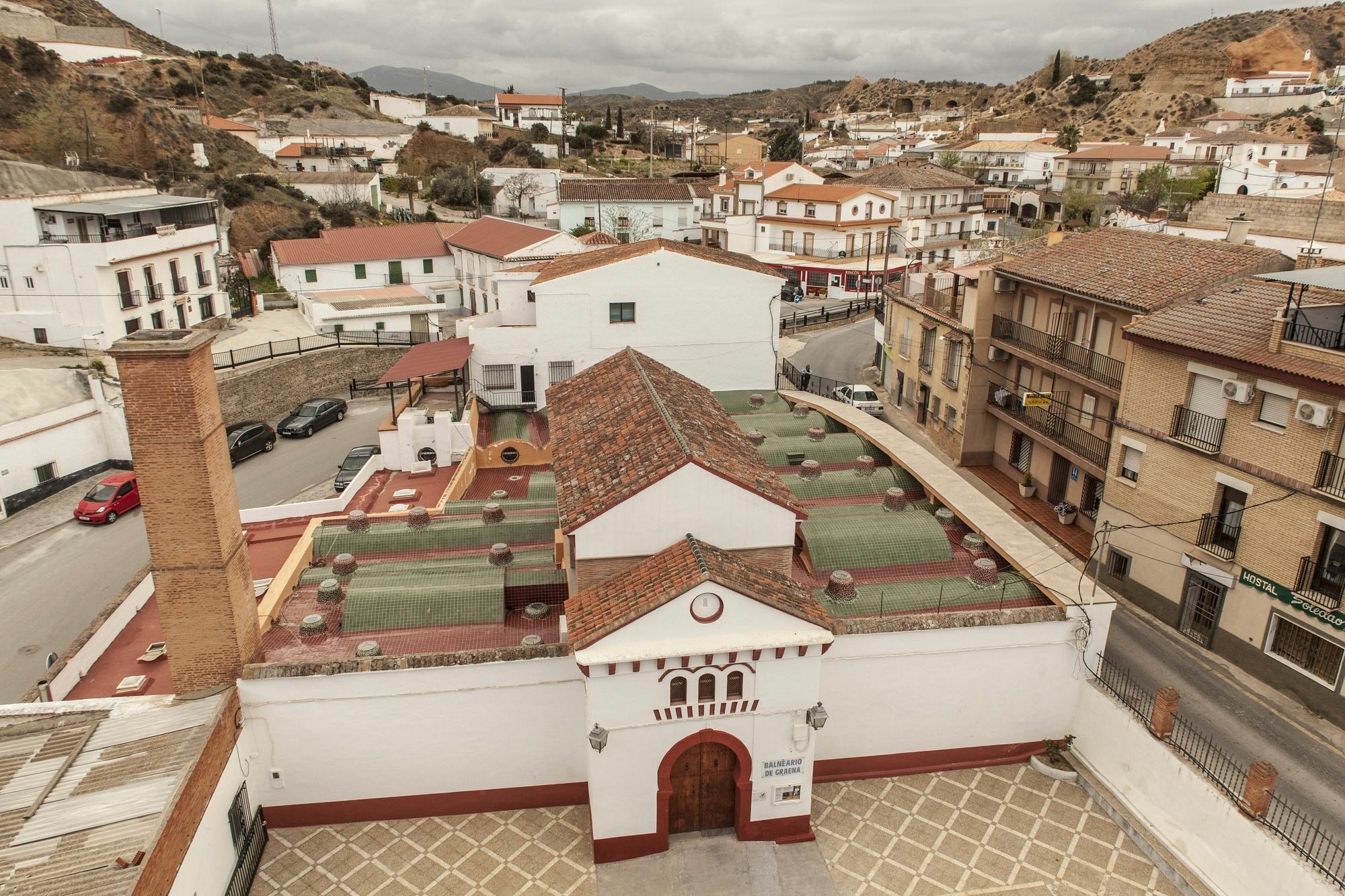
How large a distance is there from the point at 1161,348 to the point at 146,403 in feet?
83.5

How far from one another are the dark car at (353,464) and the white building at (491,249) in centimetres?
1369

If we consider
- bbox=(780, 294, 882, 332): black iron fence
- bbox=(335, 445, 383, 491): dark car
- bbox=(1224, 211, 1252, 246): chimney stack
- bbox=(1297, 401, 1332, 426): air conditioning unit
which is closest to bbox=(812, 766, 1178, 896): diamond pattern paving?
bbox=(1297, 401, 1332, 426): air conditioning unit

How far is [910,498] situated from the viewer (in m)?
25.6

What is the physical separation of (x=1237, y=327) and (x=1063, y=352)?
28.2 ft

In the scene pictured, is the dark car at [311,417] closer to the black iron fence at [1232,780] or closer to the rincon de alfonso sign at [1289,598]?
the black iron fence at [1232,780]

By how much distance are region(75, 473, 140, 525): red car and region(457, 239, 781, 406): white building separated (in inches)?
574

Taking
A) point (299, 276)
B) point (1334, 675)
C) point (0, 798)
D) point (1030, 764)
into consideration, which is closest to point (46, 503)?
point (0, 798)

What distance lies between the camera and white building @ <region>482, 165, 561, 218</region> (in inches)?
3548

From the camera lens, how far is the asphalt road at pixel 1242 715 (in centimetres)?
1823

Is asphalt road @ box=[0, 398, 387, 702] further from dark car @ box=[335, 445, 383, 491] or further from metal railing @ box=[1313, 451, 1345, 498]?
metal railing @ box=[1313, 451, 1345, 498]

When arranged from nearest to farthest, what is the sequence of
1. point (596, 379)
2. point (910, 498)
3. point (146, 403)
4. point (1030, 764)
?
1. point (146, 403)
2. point (1030, 764)
3. point (596, 379)
4. point (910, 498)

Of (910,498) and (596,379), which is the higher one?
(596,379)

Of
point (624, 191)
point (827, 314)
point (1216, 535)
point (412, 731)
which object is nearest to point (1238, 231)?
point (1216, 535)

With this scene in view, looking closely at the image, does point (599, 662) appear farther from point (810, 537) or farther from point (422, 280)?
point (422, 280)
